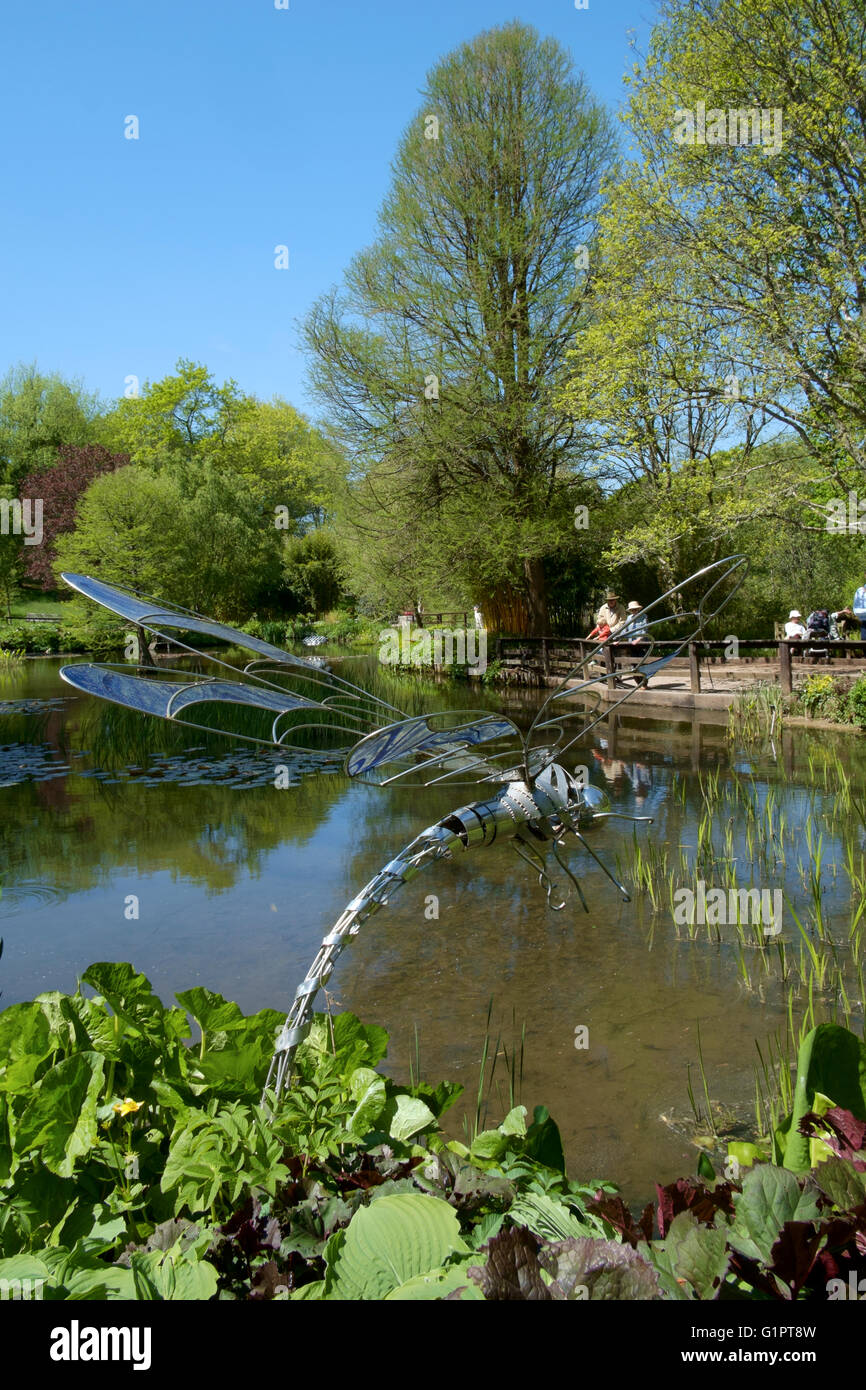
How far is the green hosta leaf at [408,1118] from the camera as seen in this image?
1.92 m

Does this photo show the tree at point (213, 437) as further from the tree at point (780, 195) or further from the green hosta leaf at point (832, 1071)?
the green hosta leaf at point (832, 1071)

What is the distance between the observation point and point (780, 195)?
49.4 ft

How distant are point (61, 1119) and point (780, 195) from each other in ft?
56.4

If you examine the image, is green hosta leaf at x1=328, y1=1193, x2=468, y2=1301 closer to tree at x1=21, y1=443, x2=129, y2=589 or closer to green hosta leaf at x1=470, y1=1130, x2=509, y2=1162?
green hosta leaf at x1=470, y1=1130, x2=509, y2=1162

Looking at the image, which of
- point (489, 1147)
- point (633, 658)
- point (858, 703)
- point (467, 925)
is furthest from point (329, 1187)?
point (633, 658)

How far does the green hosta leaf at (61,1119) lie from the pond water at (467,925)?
6.67ft

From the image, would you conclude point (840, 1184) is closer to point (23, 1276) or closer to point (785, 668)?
point (23, 1276)

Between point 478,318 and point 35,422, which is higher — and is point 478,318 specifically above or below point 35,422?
below

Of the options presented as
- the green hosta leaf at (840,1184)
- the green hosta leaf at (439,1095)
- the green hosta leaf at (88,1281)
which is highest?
the green hosta leaf at (840,1184)

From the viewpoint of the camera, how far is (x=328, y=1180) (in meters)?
1.76

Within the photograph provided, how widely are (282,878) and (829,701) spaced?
30.7 ft

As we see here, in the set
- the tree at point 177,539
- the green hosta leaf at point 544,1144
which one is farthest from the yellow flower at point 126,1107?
the tree at point 177,539

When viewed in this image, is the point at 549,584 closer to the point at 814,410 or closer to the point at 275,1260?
the point at 814,410
